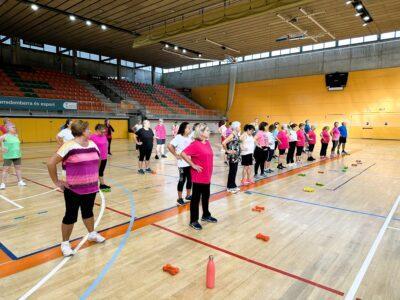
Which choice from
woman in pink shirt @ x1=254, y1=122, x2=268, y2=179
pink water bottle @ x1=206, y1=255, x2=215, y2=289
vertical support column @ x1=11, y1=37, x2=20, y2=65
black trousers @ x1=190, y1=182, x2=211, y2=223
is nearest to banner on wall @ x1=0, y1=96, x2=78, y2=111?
vertical support column @ x1=11, y1=37, x2=20, y2=65

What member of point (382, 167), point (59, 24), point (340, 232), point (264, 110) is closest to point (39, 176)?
point (340, 232)

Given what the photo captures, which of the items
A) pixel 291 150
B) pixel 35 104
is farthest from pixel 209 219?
pixel 35 104

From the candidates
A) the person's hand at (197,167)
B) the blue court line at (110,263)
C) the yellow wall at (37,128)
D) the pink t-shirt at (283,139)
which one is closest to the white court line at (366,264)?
the person's hand at (197,167)

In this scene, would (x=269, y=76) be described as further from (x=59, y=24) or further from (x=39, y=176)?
(x=39, y=176)

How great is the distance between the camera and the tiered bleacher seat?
62.5 feet

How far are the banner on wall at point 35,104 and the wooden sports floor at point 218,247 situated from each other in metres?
13.2

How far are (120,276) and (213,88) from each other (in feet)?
98.2

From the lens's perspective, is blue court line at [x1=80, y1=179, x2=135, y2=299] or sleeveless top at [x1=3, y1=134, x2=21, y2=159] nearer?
blue court line at [x1=80, y1=179, x2=135, y2=299]

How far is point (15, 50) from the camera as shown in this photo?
21969mm

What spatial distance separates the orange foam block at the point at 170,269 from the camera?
2.93 meters

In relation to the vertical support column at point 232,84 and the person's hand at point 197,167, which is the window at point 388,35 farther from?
the person's hand at point 197,167

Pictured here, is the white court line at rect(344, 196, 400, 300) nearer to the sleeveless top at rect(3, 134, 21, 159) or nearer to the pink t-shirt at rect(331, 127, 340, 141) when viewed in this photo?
the sleeveless top at rect(3, 134, 21, 159)

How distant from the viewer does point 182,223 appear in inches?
175

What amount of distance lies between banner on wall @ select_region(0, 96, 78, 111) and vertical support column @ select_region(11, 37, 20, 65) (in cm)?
724
